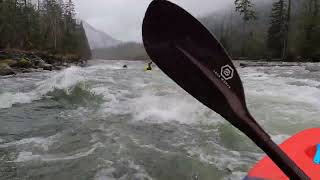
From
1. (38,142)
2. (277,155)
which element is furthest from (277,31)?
(277,155)

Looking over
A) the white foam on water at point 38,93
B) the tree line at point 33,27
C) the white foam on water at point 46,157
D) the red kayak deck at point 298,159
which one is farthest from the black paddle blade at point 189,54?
the tree line at point 33,27

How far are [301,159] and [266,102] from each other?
5.47 metres

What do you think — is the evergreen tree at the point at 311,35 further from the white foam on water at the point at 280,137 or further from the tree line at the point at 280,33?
the white foam on water at the point at 280,137

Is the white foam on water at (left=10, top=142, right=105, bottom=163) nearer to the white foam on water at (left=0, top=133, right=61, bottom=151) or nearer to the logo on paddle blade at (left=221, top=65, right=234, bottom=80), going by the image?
the white foam on water at (left=0, top=133, right=61, bottom=151)

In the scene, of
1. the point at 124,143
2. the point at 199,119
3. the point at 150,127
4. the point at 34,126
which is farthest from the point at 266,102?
the point at 34,126

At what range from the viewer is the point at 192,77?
88.3 inches

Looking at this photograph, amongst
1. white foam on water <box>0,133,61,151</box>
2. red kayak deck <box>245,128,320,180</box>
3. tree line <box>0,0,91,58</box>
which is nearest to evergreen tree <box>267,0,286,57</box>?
tree line <box>0,0,91,58</box>

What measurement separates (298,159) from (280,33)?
42811 mm

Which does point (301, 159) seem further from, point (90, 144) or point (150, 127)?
point (150, 127)

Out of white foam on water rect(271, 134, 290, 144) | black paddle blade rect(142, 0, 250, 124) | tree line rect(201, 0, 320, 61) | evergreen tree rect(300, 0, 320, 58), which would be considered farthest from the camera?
tree line rect(201, 0, 320, 61)

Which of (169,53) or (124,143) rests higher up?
(169,53)

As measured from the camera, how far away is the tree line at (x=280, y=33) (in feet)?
119

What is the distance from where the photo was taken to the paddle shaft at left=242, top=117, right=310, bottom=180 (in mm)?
1974

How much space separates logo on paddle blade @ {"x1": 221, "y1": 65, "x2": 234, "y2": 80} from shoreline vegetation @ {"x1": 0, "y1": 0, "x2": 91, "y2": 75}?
777 inches
